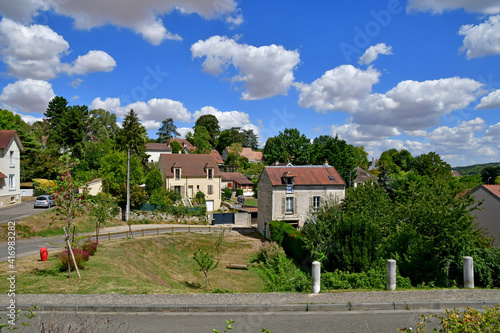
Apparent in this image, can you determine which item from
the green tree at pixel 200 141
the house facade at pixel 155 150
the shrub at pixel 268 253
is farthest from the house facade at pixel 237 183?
the shrub at pixel 268 253

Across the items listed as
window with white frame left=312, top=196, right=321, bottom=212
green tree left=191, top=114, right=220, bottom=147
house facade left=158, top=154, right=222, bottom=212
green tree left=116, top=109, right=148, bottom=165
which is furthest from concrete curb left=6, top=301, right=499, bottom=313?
green tree left=191, top=114, right=220, bottom=147

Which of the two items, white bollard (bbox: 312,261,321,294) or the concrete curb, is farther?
white bollard (bbox: 312,261,321,294)

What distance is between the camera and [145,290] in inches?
419

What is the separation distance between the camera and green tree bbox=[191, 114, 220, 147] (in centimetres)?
9638

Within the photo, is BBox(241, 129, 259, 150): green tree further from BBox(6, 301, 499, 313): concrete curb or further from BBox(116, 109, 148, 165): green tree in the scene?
BBox(6, 301, 499, 313): concrete curb

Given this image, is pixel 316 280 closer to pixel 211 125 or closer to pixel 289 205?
pixel 289 205

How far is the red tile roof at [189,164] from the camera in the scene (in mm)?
43628

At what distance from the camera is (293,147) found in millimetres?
64750

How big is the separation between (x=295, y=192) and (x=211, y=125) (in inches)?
2749

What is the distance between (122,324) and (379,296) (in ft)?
24.6

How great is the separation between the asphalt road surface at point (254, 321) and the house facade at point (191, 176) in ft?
116

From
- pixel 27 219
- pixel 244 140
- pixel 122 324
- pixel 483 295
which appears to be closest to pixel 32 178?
pixel 27 219

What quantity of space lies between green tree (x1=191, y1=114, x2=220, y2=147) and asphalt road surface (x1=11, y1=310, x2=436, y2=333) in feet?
289

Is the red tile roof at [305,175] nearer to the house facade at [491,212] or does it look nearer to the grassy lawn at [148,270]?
the grassy lawn at [148,270]
